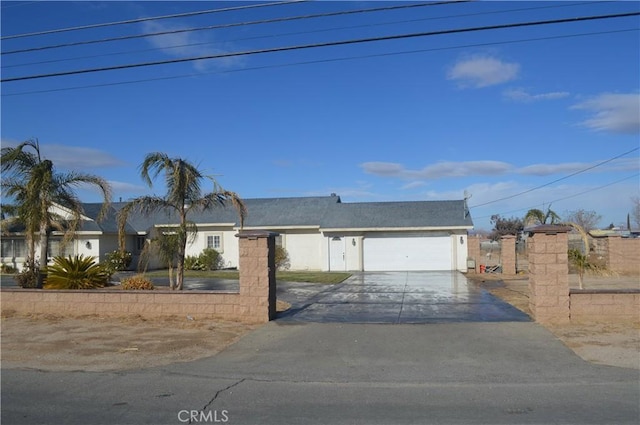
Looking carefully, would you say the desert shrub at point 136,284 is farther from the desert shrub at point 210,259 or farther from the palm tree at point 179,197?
the desert shrub at point 210,259

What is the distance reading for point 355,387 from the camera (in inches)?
310

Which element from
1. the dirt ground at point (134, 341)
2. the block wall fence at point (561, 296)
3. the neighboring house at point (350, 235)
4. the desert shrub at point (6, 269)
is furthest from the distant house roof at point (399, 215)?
the block wall fence at point (561, 296)

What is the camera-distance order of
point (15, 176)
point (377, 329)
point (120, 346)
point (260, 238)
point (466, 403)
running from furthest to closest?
point (15, 176) < point (260, 238) < point (377, 329) < point (120, 346) < point (466, 403)

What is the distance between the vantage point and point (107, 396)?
739 centimetres

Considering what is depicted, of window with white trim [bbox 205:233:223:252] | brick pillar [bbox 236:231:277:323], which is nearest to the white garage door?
window with white trim [bbox 205:233:223:252]

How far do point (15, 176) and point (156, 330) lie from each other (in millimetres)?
8965

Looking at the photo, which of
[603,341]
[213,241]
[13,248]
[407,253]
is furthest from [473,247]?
[13,248]

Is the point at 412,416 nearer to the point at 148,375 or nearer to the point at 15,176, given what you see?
the point at 148,375

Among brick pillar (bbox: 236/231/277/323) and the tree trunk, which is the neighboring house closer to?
the tree trunk

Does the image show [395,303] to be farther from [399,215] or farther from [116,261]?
[116,261]

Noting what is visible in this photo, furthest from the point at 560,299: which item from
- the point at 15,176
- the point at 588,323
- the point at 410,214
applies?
the point at 410,214

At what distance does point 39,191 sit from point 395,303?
10.9m

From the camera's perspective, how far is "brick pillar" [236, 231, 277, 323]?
1298cm

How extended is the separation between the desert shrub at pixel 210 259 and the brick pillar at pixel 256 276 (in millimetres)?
19754
